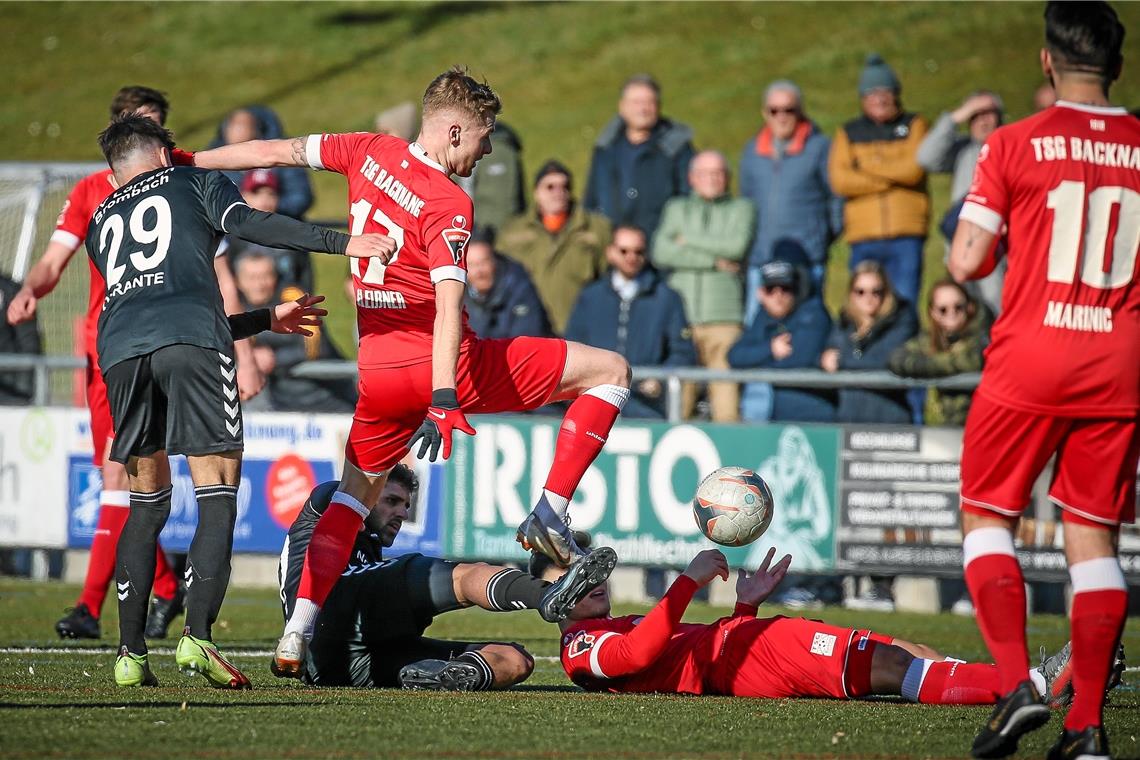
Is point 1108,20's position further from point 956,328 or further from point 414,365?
point 956,328

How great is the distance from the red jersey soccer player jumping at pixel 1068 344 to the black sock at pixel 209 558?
3.06m

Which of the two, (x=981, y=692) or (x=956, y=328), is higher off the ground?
(x=956, y=328)

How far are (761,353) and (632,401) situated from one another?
1.09 m

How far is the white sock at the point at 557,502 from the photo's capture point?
7203mm

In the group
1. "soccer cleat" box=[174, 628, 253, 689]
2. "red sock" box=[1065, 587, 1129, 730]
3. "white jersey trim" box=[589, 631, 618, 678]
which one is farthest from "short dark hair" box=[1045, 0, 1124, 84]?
"soccer cleat" box=[174, 628, 253, 689]

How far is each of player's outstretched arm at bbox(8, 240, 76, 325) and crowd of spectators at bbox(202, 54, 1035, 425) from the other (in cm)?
430

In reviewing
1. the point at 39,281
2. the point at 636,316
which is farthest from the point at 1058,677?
the point at 636,316

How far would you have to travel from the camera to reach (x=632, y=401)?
41.5 feet

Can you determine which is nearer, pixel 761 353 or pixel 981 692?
pixel 981 692

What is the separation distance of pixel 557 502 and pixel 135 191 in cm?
228

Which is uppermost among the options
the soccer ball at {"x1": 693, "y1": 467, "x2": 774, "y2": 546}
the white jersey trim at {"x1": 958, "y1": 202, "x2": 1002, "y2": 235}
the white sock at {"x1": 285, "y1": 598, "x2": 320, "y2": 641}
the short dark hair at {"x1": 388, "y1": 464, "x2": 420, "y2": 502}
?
the white jersey trim at {"x1": 958, "y1": 202, "x2": 1002, "y2": 235}

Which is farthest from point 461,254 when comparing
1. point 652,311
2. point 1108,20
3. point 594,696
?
Result: point 652,311

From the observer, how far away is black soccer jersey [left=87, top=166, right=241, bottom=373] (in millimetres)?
6602

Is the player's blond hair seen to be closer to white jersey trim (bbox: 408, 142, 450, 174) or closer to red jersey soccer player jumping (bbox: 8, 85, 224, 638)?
white jersey trim (bbox: 408, 142, 450, 174)
